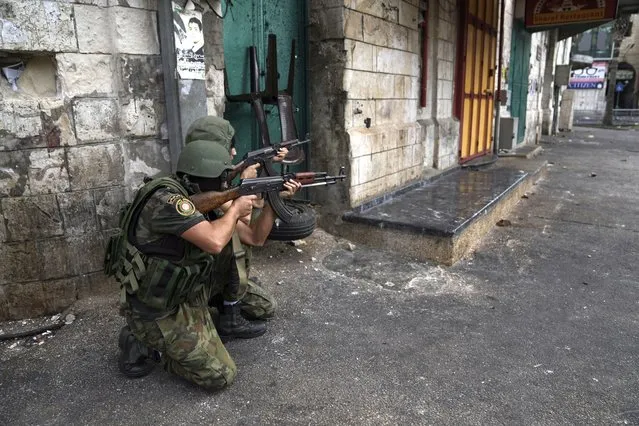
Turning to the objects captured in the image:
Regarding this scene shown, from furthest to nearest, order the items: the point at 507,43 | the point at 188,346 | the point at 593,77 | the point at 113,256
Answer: the point at 593,77 < the point at 507,43 < the point at 113,256 < the point at 188,346

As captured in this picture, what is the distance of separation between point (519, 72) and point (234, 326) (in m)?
11.2

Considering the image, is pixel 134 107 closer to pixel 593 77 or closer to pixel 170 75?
pixel 170 75

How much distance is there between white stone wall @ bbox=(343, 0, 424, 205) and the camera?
4.50 metres

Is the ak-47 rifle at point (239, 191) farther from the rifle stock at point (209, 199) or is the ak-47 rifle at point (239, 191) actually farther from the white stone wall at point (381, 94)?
Result: the white stone wall at point (381, 94)

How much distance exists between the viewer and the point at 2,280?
112 inches

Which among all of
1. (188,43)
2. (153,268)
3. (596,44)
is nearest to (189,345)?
(153,268)

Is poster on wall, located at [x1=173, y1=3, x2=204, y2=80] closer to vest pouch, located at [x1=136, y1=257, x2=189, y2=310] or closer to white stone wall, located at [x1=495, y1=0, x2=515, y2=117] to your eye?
vest pouch, located at [x1=136, y1=257, x2=189, y2=310]

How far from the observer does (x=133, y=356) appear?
2385mm

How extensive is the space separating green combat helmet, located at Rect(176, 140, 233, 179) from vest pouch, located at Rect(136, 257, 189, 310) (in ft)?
1.45

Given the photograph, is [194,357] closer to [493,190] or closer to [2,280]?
[2,280]

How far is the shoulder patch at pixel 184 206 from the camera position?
209 centimetres

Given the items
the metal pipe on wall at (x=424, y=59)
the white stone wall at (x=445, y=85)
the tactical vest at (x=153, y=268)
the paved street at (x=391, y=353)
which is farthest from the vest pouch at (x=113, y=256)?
the white stone wall at (x=445, y=85)

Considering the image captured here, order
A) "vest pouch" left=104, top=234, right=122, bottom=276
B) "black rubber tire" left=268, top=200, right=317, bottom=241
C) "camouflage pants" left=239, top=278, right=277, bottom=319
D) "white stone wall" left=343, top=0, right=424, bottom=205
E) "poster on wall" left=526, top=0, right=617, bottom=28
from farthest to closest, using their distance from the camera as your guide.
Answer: "poster on wall" left=526, top=0, right=617, bottom=28 < "white stone wall" left=343, top=0, right=424, bottom=205 < "black rubber tire" left=268, top=200, right=317, bottom=241 < "camouflage pants" left=239, top=278, right=277, bottom=319 < "vest pouch" left=104, top=234, right=122, bottom=276

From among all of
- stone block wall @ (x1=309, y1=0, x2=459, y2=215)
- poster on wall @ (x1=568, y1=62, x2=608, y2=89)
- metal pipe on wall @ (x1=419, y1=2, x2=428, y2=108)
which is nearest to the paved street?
stone block wall @ (x1=309, y1=0, x2=459, y2=215)
